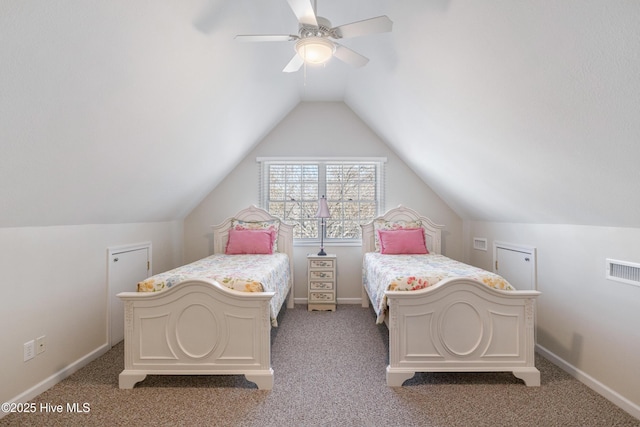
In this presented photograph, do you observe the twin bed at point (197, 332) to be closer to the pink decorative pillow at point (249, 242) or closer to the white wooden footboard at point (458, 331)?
the white wooden footboard at point (458, 331)

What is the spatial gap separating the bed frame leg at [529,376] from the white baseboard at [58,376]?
298cm

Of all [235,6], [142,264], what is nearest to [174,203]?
[142,264]

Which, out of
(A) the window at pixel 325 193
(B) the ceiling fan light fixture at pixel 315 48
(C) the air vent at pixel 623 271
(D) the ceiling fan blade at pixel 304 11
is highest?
(D) the ceiling fan blade at pixel 304 11

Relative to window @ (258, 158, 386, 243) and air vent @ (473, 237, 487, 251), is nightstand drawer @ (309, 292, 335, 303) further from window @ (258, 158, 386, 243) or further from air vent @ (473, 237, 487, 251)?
air vent @ (473, 237, 487, 251)

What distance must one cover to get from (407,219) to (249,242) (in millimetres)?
1962

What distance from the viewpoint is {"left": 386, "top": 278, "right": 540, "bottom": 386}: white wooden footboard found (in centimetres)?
193

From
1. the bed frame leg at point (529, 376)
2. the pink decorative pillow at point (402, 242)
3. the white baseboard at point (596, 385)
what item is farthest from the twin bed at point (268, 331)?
the pink decorative pillow at point (402, 242)

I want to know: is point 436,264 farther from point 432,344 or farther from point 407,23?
point 407,23

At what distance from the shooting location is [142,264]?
3.02 m

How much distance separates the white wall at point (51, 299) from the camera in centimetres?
173

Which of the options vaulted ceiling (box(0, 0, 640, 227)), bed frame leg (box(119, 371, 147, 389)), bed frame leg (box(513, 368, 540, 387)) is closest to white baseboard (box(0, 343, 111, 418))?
bed frame leg (box(119, 371, 147, 389))

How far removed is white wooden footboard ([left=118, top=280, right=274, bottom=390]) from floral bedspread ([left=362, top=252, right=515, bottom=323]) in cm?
90

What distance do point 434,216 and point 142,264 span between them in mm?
3431

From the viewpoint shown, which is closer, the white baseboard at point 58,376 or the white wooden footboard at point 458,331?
the white baseboard at point 58,376
